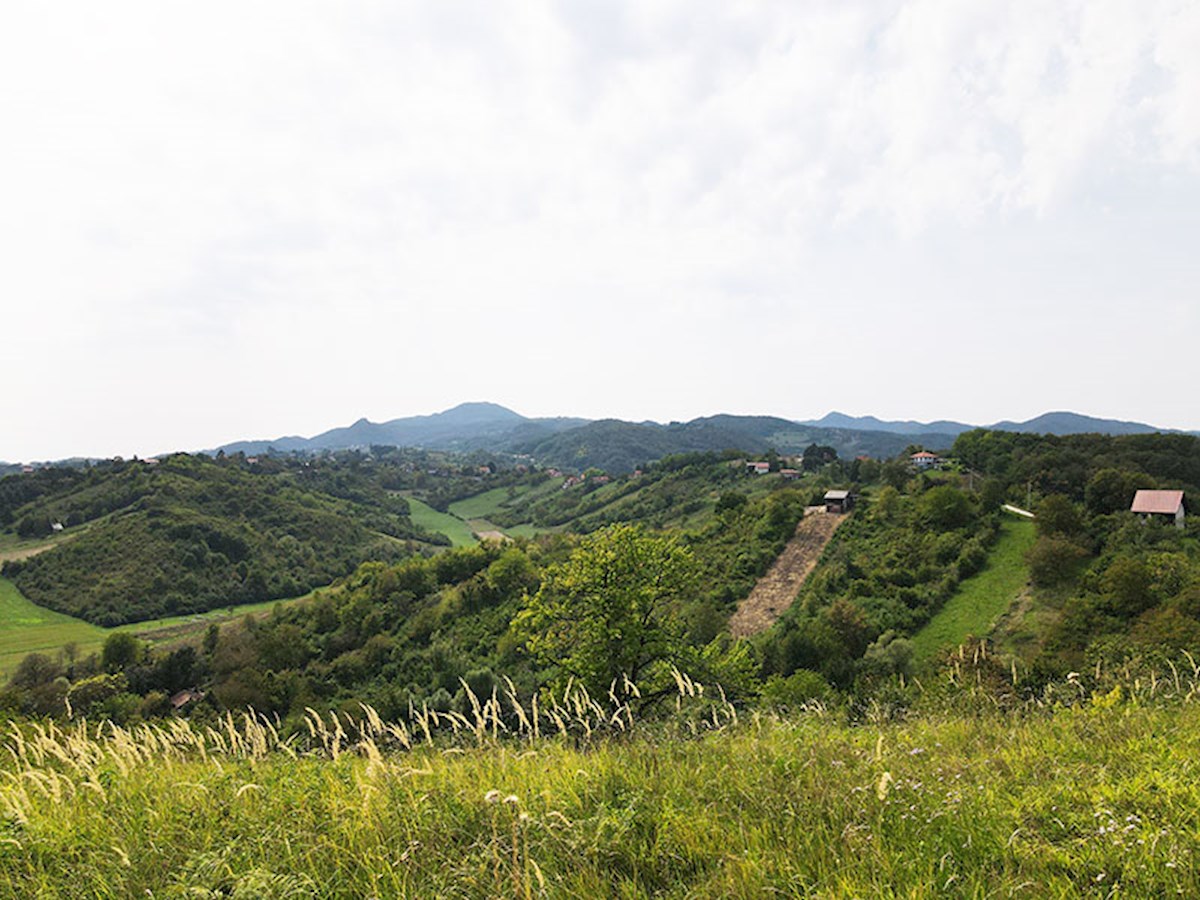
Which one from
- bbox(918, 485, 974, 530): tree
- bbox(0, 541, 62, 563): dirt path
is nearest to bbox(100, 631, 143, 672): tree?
bbox(0, 541, 62, 563): dirt path

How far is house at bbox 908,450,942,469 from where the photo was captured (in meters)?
104

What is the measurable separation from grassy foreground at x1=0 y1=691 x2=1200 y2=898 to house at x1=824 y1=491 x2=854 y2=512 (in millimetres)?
68046

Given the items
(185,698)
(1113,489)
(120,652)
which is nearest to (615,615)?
(1113,489)

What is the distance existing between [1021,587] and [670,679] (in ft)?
126

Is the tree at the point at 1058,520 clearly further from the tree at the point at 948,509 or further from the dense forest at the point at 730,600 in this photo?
the tree at the point at 948,509

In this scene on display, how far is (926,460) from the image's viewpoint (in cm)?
11112

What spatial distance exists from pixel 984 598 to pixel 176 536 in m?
134

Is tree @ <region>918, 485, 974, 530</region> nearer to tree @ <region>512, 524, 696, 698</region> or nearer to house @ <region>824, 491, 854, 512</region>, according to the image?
house @ <region>824, 491, 854, 512</region>

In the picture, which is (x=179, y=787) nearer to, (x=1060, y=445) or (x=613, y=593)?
(x=613, y=593)

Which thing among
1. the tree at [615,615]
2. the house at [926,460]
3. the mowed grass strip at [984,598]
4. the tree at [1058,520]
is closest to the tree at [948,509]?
the mowed grass strip at [984,598]

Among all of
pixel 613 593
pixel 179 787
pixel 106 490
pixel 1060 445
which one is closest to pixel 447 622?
pixel 613 593

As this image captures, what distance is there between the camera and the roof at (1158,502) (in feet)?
145

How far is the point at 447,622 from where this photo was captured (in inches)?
2429

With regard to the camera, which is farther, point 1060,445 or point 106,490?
point 106,490
